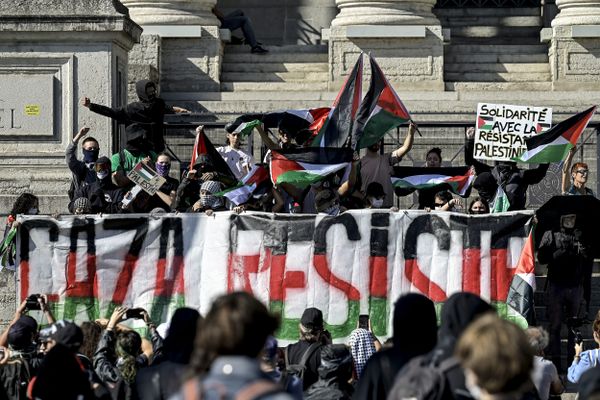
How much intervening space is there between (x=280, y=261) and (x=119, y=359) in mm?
3957

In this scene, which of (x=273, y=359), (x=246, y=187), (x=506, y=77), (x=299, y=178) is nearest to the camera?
(x=273, y=359)

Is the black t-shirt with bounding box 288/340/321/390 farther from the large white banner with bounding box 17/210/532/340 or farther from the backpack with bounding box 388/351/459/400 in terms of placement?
the backpack with bounding box 388/351/459/400

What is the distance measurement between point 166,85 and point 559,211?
33.5ft

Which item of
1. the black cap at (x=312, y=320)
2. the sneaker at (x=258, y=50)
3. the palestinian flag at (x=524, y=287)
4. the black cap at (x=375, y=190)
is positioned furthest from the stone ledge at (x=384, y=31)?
the black cap at (x=312, y=320)

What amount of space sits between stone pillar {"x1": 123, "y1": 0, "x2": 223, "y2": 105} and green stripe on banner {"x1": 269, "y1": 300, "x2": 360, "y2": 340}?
981 centimetres

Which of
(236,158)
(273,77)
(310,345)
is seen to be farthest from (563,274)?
(273,77)

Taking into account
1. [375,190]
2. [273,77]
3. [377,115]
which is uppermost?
[273,77]

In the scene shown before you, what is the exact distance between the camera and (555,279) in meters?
15.5

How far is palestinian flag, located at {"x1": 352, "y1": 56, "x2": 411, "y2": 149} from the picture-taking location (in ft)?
54.0

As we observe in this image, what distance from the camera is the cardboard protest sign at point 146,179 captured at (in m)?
16.0

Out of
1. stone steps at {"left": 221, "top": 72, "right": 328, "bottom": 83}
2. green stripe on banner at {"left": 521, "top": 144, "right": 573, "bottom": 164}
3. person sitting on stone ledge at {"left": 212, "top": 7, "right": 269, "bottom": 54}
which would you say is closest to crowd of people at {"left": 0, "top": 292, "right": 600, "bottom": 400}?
green stripe on banner at {"left": 521, "top": 144, "right": 573, "bottom": 164}

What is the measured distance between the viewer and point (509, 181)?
16547mm

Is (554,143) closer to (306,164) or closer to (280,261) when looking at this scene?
(306,164)

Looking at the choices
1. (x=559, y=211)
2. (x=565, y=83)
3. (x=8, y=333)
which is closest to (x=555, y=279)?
(x=559, y=211)
